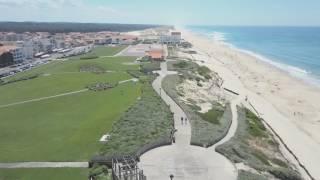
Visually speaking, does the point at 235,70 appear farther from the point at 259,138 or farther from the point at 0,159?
the point at 0,159

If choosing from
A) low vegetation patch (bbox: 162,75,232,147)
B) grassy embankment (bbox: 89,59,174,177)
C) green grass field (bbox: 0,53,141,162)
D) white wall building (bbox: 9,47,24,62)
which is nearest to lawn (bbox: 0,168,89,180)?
grassy embankment (bbox: 89,59,174,177)

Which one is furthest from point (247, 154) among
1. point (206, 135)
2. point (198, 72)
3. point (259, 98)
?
point (198, 72)

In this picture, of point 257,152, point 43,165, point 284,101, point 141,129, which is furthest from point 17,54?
point 257,152

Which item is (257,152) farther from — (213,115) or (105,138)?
(105,138)

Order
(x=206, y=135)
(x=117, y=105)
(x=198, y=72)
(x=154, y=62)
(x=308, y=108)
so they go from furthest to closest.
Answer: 1. (x=154, y=62)
2. (x=198, y=72)
3. (x=308, y=108)
4. (x=117, y=105)
5. (x=206, y=135)

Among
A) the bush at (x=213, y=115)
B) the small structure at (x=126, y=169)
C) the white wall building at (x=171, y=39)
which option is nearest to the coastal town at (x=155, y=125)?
the small structure at (x=126, y=169)

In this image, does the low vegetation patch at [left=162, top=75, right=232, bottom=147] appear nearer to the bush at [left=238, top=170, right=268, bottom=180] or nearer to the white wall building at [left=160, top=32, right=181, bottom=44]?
the bush at [left=238, top=170, right=268, bottom=180]
